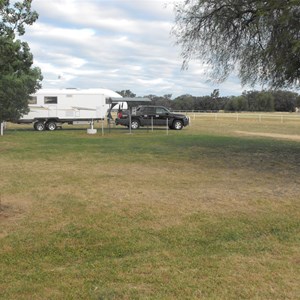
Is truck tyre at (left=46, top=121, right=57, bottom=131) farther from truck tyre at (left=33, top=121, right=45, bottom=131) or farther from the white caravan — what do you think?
truck tyre at (left=33, top=121, right=45, bottom=131)

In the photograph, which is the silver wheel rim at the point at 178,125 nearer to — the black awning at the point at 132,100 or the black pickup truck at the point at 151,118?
the black pickup truck at the point at 151,118

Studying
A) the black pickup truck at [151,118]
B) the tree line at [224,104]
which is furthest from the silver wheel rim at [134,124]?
the tree line at [224,104]

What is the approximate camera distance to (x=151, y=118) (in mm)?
29859

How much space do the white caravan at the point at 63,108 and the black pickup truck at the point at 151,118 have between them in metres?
1.57

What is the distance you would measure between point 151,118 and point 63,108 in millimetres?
6091

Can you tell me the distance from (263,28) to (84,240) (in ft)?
31.5

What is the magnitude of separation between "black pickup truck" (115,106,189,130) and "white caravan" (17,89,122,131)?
5.16ft

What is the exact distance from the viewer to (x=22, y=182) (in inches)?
358

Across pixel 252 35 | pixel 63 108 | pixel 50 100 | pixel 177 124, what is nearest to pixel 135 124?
pixel 177 124

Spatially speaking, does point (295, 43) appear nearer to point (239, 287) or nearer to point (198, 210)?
point (198, 210)

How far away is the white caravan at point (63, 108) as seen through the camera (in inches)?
1128

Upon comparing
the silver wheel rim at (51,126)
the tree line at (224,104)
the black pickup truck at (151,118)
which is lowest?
the silver wheel rim at (51,126)

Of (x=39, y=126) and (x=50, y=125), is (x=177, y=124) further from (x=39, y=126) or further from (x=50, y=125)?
(x=39, y=126)

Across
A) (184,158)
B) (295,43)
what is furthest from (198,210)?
(184,158)
